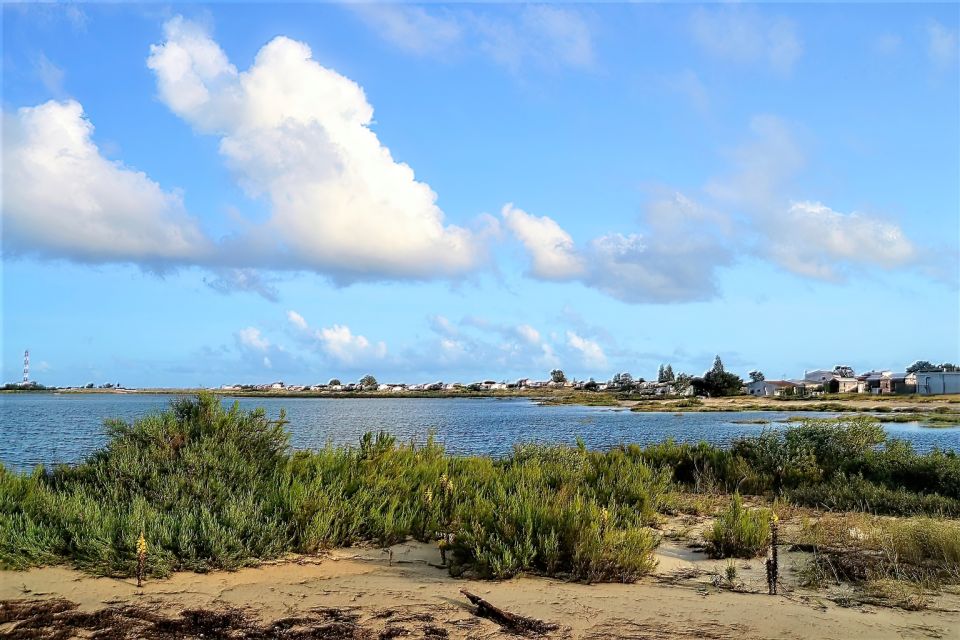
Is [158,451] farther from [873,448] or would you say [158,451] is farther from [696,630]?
[873,448]

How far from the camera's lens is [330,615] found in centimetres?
631

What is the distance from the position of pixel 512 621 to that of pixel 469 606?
1.91 ft

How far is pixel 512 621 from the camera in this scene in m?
6.00

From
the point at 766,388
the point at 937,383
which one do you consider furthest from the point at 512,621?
the point at 766,388

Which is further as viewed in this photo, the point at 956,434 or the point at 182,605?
the point at 956,434

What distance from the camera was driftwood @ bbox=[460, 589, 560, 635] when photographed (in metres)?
5.86

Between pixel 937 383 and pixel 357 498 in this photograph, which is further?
pixel 937 383

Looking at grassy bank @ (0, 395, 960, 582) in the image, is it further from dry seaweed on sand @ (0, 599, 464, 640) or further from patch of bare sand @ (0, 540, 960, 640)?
dry seaweed on sand @ (0, 599, 464, 640)

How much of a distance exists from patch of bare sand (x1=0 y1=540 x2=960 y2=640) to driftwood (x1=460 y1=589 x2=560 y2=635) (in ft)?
0.31

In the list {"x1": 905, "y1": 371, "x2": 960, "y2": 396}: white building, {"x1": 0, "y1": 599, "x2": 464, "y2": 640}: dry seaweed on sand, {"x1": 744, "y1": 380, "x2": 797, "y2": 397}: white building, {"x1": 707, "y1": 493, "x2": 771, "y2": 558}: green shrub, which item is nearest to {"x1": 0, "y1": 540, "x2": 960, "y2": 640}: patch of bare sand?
{"x1": 0, "y1": 599, "x2": 464, "y2": 640}: dry seaweed on sand

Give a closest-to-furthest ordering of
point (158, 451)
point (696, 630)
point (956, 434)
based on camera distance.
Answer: point (696, 630)
point (158, 451)
point (956, 434)

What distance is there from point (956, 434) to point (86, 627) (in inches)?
1844

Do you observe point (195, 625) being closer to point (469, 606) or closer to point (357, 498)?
point (469, 606)

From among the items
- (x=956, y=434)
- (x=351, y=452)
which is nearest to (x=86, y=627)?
(x=351, y=452)
